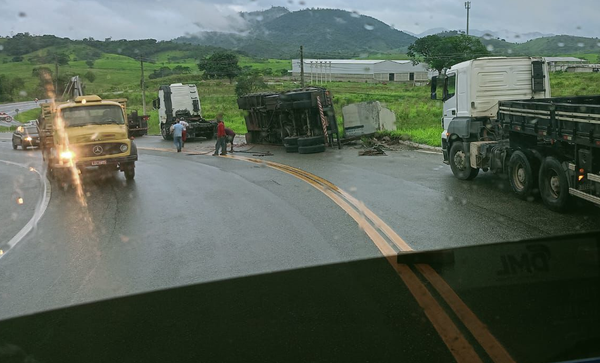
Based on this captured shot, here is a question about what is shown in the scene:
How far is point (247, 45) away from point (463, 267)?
84166 mm

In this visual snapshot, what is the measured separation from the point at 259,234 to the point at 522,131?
5303 mm

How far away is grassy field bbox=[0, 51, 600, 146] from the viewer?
3300cm

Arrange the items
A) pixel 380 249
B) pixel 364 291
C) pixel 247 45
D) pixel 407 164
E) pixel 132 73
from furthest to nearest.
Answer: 1. pixel 247 45
2. pixel 132 73
3. pixel 407 164
4. pixel 380 249
5. pixel 364 291

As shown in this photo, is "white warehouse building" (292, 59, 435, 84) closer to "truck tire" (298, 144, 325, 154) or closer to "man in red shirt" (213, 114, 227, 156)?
"man in red shirt" (213, 114, 227, 156)

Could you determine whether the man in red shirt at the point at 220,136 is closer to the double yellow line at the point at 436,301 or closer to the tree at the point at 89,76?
the double yellow line at the point at 436,301

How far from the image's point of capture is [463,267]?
6008mm

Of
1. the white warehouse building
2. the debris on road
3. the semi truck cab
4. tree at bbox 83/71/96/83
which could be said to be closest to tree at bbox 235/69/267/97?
tree at bbox 83/71/96/83

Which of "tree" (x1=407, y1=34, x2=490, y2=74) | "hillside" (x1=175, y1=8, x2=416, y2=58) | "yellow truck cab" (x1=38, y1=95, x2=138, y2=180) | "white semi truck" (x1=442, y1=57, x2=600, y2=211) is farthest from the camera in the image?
"hillside" (x1=175, y1=8, x2=416, y2=58)

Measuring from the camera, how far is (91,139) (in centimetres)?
1488

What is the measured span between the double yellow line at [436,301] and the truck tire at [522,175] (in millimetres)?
2928

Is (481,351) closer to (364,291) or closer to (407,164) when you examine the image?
(364,291)

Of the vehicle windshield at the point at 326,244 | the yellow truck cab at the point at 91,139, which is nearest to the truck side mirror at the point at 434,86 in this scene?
the vehicle windshield at the point at 326,244

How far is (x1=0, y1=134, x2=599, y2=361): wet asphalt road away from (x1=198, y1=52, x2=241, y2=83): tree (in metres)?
55.9

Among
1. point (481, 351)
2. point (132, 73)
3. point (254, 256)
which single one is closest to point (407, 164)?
point (254, 256)
